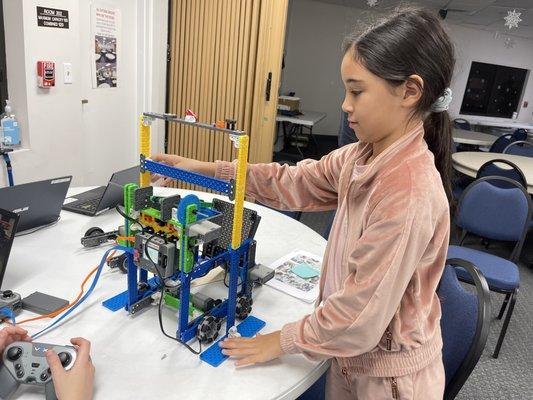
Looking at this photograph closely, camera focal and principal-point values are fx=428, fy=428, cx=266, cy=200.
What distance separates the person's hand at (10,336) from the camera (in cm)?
95

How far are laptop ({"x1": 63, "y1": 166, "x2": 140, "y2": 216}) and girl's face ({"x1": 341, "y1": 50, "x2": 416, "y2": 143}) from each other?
3.97 feet

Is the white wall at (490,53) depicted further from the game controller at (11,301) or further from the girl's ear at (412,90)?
the game controller at (11,301)

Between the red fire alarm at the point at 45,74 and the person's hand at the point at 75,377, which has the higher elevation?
the red fire alarm at the point at 45,74

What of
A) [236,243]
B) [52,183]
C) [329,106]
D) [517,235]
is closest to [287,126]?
[329,106]

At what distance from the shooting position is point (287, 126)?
728cm

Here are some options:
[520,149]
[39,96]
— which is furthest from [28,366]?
[520,149]

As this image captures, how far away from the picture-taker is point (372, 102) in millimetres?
934

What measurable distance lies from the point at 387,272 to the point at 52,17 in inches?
110

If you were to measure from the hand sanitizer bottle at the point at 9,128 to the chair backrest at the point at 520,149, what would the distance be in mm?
5133

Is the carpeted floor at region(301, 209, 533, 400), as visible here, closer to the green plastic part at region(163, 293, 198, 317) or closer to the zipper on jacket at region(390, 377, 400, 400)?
the zipper on jacket at region(390, 377, 400, 400)

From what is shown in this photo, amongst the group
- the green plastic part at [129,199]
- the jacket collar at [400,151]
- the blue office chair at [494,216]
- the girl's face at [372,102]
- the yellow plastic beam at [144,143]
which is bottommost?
the blue office chair at [494,216]

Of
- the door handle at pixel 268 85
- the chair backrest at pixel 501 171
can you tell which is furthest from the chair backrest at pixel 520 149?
the door handle at pixel 268 85

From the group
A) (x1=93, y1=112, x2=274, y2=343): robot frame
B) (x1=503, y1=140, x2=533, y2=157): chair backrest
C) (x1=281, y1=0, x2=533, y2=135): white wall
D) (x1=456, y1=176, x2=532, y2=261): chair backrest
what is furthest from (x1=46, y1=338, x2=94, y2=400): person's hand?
(x1=281, y1=0, x2=533, y2=135): white wall

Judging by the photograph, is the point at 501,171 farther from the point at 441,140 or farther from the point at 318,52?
the point at 318,52
